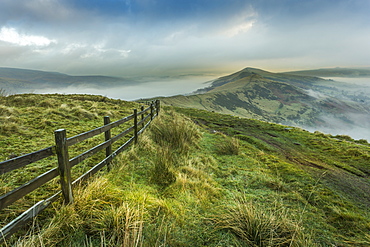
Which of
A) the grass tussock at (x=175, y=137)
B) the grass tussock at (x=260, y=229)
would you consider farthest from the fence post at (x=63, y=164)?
the grass tussock at (x=175, y=137)

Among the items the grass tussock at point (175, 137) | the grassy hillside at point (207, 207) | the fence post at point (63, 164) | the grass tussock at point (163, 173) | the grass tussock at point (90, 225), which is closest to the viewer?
the grass tussock at point (90, 225)

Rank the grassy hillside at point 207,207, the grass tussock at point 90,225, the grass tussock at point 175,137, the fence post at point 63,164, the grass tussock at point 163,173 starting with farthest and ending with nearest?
the grass tussock at point 175,137, the grass tussock at point 163,173, the fence post at point 63,164, the grassy hillside at point 207,207, the grass tussock at point 90,225

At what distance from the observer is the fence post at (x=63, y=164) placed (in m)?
2.62

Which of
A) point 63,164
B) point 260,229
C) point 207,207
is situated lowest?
point 207,207

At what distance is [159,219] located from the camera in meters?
2.98

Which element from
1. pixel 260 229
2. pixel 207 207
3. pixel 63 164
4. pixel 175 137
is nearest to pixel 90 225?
pixel 63 164

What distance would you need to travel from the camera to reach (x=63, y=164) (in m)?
2.72

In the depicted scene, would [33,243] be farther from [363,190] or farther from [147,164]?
[363,190]

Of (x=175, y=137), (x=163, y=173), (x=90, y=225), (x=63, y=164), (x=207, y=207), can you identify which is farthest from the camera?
(x=175, y=137)

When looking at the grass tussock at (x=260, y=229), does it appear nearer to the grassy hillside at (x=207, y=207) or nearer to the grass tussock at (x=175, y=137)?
the grassy hillside at (x=207, y=207)

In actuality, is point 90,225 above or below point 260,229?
above

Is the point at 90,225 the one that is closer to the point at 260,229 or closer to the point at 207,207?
the point at 207,207

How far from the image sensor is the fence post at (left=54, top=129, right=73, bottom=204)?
2.62m

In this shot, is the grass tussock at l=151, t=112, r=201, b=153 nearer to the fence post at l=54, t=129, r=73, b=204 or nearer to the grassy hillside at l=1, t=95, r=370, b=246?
the grassy hillside at l=1, t=95, r=370, b=246
